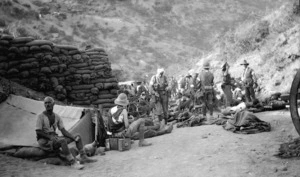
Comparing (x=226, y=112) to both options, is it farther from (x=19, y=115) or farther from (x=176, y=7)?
(x=176, y=7)

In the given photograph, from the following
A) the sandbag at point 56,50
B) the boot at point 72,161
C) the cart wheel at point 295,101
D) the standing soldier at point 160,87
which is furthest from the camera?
the sandbag at point 56,50

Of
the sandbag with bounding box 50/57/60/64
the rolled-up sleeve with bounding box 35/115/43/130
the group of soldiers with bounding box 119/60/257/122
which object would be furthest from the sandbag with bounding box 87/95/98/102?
the rolled-up sleeve with bounding box 35/115/43/130

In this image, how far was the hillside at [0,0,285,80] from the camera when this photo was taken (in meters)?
33.8

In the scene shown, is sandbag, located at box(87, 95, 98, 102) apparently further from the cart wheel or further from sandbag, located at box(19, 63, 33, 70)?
the cart wheel

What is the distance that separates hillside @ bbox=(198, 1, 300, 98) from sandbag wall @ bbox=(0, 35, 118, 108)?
660 cm

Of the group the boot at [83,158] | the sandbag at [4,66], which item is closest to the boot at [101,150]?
the boot at [83,158]

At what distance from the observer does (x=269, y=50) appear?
57.9ft

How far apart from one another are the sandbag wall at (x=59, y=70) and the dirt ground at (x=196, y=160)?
5.20 meters

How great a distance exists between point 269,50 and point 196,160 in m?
13.9

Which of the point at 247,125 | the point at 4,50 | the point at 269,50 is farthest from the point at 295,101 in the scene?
the point at 269,50

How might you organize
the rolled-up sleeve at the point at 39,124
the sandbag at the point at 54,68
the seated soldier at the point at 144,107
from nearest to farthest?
the rolled-up sleeve at the point at 39,124, the sandbag at the point at 54,68, the seated soldier at the point at 144,107

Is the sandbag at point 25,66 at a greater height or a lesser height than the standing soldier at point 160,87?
greater

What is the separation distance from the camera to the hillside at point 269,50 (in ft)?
48.9

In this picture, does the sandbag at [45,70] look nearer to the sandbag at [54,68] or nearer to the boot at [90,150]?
the sandbag at [54,68]
